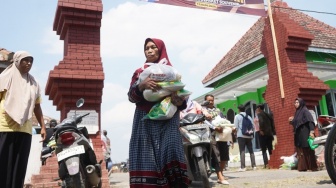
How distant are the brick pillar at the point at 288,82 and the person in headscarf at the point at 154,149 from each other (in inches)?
255

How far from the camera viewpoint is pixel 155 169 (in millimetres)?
2797

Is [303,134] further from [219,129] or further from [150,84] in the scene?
[150,84]

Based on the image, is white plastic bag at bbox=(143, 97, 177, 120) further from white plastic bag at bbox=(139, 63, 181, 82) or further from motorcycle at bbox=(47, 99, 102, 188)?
motorcycle at bbox=(47, 99, 102, 188)

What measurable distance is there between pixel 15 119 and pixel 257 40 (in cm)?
1398

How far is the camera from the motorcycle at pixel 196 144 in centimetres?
485

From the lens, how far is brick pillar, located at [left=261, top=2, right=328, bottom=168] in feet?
28.7

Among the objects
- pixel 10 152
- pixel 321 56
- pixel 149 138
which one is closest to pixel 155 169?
pixel 149 138

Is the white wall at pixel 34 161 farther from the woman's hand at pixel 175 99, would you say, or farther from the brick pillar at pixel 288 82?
the woman's hand at pixel 175 99

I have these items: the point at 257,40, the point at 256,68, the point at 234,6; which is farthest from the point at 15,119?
the point at 257,40

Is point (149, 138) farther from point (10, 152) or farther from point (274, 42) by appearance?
point (274, 42)

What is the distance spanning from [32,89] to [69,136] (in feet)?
2.48

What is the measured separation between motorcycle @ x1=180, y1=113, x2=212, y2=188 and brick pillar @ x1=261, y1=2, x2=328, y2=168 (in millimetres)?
4347

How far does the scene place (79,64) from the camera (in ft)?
20.5

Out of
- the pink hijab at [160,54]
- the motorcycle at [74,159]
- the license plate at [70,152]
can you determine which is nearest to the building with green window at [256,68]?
the motorcycle at [74,159]
